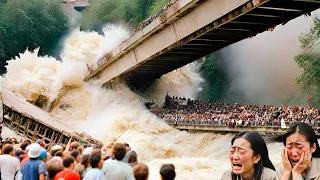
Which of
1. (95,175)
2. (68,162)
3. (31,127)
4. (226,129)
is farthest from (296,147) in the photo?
(31,127)

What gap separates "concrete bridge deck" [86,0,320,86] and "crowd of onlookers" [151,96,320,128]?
368cm

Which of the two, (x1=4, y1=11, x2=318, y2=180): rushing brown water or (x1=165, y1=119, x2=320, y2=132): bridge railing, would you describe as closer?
(x1=165, y1=119, x2=320, y2=132): bridge railing

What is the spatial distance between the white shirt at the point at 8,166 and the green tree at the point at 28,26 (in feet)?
140

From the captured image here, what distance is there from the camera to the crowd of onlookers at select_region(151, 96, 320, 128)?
20594mm

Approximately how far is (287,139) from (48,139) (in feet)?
70.0

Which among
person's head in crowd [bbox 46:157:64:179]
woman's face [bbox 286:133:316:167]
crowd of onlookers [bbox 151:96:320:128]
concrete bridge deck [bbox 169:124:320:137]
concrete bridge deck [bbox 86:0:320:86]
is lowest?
person's head in crowd [bbox 46:157:64:179]

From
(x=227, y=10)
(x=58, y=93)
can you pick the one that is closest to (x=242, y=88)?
(x=58, y=93)

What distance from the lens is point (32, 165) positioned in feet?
20.7

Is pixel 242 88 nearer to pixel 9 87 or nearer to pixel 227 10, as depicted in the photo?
pixel 9 87

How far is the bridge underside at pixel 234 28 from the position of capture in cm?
1622

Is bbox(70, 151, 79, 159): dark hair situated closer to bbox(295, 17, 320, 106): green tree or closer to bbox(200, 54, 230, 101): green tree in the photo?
bbox(295, 17, 320, 106): green tree

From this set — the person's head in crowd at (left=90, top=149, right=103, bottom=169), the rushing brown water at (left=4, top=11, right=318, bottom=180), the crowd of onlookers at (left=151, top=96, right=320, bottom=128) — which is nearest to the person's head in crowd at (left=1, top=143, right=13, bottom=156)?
the person's head in crowd at (left=90, top=149, right=103, bottom=169)

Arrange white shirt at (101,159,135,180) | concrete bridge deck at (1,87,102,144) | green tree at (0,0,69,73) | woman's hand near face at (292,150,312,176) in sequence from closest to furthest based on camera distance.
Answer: woman's hand near face at (292,150,312,176) → white shirt at (101,159,135,180) → concrete bridge deck at (1,87,102,144) → green tree at (0,0,69,73)

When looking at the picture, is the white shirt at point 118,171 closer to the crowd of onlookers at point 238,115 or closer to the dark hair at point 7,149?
the dark hair at point 7,149
